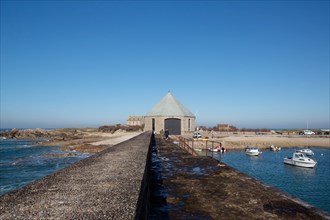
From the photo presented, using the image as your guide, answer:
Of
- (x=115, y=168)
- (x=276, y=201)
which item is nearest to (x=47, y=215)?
(x=115, y=168)

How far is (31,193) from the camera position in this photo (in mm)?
3986

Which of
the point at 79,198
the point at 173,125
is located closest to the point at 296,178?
the point at 79,198

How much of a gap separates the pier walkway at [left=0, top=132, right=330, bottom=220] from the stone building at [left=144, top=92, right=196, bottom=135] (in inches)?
1518

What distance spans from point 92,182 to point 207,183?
5.08 m

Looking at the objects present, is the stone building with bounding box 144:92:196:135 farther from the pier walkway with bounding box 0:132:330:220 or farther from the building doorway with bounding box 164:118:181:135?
the pier walkway with bounding box 0:132:330:220

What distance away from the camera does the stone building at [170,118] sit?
164 ft

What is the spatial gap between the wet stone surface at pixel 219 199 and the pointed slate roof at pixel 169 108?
40.0 m

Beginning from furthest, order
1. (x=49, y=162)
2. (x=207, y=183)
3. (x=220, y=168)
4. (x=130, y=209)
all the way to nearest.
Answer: (x=49, y=162) → (x=220, y=168) → (x=207, y=183) → (x=130, y=209)

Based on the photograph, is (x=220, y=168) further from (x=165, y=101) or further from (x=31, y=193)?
(x=165, y=101)

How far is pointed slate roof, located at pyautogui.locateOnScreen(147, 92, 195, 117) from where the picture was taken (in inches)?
1988

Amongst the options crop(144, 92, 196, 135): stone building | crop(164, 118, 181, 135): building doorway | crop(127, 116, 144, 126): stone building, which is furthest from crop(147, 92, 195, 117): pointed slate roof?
crop(127, 116, 144, 126): stone building

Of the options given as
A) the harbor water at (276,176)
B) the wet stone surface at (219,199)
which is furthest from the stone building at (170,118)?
the wet stone surface at (219,199)

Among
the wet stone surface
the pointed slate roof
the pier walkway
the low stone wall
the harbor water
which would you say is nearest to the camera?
the low stone wall

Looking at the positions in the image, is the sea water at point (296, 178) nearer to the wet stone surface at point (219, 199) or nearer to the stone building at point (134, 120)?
the wet stone surface at point (219, 199)
